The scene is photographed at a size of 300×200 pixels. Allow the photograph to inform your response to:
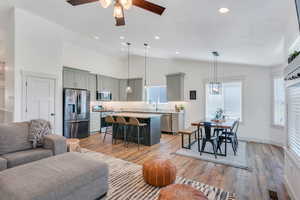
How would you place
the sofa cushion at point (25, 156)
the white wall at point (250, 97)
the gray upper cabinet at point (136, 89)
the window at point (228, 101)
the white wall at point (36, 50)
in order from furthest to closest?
1. the gray upper cabinet at point (136, 89)
2. the window at point (228, 101)
3. the white wall at point (250, 97)
4. the white wall at point (36, 50)
5. the sofa cushion at point (25, 156)

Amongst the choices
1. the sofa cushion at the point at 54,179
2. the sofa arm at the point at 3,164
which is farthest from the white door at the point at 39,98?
the sofa cushion at the point at 54,179

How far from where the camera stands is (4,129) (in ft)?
8.82

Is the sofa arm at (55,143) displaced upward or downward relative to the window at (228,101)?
downward

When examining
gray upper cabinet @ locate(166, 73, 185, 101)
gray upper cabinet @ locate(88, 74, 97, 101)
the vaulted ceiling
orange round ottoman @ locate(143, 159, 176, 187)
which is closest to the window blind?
the vaulted ceiling

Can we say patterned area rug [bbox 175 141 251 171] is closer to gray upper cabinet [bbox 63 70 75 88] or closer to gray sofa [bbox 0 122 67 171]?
gray sofa [bbox 0 122 67 171]

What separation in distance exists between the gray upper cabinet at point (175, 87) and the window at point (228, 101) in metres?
1.04

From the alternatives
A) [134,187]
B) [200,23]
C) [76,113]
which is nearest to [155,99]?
[76,113]

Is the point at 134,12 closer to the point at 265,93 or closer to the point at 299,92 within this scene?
the point at 299,92

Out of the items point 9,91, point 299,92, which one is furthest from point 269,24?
point 9,91

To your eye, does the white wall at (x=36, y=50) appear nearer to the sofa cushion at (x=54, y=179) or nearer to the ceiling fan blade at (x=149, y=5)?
the sofa cushion at (x=54, y=179)

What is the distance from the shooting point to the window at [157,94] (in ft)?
24.4

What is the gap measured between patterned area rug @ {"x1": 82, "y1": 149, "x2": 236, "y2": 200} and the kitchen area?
1871 mm

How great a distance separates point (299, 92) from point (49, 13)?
5184mm

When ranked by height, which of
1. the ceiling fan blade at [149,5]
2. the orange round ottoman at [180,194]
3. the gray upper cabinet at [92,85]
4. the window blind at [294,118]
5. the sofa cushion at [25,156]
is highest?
the ceiling fan blade at [149,5]
